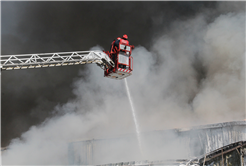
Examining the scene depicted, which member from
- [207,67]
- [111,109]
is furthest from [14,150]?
[207,67]

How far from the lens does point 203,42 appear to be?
59.6 feet

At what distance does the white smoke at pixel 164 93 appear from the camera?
15539 millimetres

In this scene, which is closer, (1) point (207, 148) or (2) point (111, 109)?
(1) point (207, 148)

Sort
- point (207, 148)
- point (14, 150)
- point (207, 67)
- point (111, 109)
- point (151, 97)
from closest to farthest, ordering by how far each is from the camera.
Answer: point (207, 148) → point (14, 150) → point (111, 109) → point (151, 97) → point (207, 67)

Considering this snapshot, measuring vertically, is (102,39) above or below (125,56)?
above

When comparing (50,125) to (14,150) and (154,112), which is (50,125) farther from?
(154,112)

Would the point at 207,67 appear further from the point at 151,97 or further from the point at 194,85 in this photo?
the point at 151,97

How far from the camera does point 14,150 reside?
11898 mm

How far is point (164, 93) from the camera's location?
1800cm

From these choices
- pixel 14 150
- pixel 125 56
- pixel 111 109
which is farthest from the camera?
pixel 111 109

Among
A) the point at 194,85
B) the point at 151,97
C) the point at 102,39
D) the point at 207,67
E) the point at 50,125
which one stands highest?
the point at 102,39

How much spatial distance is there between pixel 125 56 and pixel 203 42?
41.2 ft

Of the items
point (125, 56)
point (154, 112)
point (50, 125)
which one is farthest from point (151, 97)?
point (125, 56)

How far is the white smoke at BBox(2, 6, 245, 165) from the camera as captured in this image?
15539 mm
